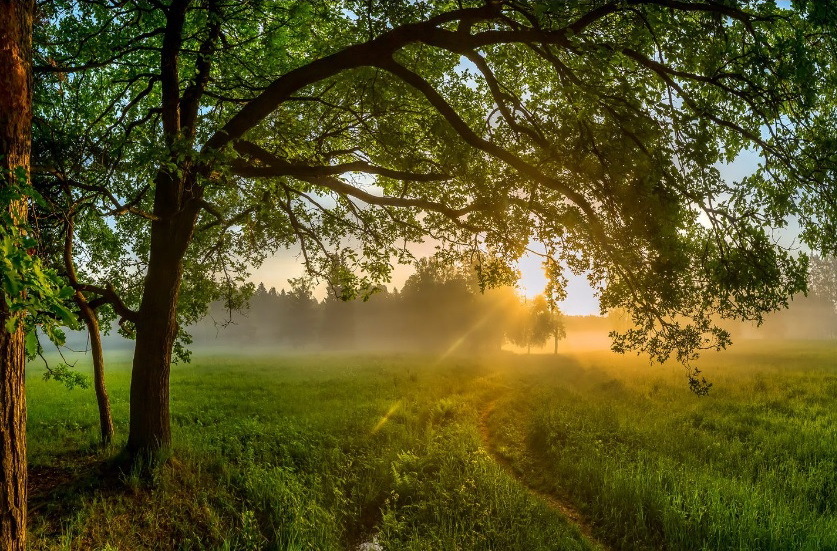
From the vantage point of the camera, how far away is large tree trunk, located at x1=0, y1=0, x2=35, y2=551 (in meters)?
4.36

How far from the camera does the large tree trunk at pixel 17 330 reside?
4359 millimetres

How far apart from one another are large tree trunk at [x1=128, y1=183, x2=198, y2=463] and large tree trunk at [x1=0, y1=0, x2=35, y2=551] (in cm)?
391

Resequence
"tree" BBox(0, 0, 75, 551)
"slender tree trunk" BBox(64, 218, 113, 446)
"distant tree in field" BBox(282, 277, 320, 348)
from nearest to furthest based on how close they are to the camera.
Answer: "tree" BBox(0, 0, 75, 551)
"slender tree trunk" BBox(64, 218, 113, 446)
"distant tree in field" BBox(282, 277, 320, 348)

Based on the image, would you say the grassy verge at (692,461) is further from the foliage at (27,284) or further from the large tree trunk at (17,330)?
the foliage at (27,284)

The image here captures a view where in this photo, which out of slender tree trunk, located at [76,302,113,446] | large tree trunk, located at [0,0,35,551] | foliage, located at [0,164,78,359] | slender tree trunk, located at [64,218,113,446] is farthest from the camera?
slender tree trunk, located at [76,302,113,446]

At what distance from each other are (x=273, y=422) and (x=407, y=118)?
10.9m

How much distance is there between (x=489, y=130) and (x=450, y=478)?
8.12m

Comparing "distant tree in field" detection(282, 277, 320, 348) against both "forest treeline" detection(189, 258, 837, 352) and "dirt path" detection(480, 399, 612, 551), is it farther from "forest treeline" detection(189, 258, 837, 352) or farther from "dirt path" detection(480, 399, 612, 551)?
"dirt path" detection(480, 399, 612, 551)

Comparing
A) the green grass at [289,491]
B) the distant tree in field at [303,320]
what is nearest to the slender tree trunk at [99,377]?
the green grass at [289,491]

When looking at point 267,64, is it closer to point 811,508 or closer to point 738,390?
point 811,508

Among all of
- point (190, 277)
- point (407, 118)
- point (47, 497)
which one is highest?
point (407, 118)

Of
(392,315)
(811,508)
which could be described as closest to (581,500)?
(811,508)

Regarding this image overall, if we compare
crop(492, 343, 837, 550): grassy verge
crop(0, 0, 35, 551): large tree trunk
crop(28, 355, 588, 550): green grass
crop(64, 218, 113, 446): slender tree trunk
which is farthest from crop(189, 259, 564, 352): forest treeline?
crop(0, 0, 35, 551): large tree trunk

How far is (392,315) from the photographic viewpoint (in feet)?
358
